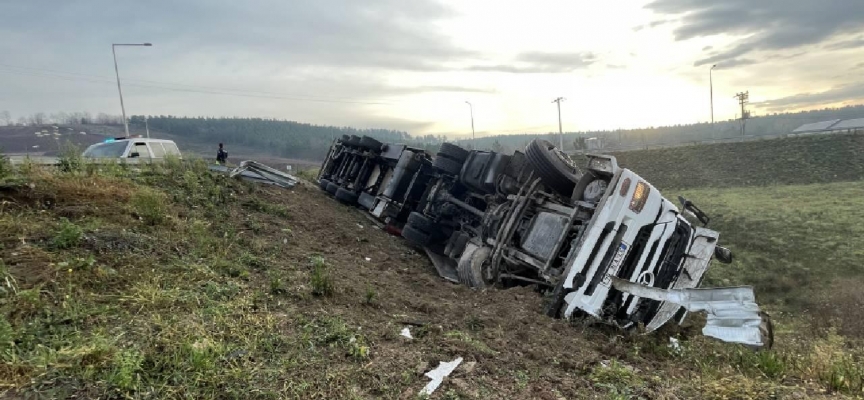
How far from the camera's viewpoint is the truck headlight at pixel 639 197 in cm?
508

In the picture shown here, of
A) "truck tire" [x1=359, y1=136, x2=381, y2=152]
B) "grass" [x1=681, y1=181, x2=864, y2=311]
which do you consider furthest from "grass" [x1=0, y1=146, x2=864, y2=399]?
"grass" [x1=681, y1=181, x2=864, y2=311]

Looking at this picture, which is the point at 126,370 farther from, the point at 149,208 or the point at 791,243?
the point at 791,243

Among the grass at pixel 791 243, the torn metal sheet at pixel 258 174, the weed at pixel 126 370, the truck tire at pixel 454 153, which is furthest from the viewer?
the grass at pixel 791 243

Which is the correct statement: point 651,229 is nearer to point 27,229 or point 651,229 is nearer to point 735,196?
point 27,229

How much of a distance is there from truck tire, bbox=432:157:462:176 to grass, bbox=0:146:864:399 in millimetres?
2114

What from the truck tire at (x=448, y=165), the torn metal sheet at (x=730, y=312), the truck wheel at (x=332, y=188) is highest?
the truck tire at (x=448, y=165)

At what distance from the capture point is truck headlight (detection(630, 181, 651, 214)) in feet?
16.7

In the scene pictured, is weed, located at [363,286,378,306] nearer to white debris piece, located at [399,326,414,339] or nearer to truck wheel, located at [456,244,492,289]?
white debris piece, located at [399,326,414,339]

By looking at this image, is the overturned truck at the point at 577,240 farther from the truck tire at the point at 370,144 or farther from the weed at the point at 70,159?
the weed at the point at 70,159

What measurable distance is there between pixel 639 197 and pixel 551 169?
3.92 ft

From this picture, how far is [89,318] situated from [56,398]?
0.77m

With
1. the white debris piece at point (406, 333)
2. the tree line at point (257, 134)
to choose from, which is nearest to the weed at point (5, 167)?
the white debris piece at point (406, 333)

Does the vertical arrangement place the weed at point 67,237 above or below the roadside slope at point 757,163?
above

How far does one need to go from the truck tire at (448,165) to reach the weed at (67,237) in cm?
476
